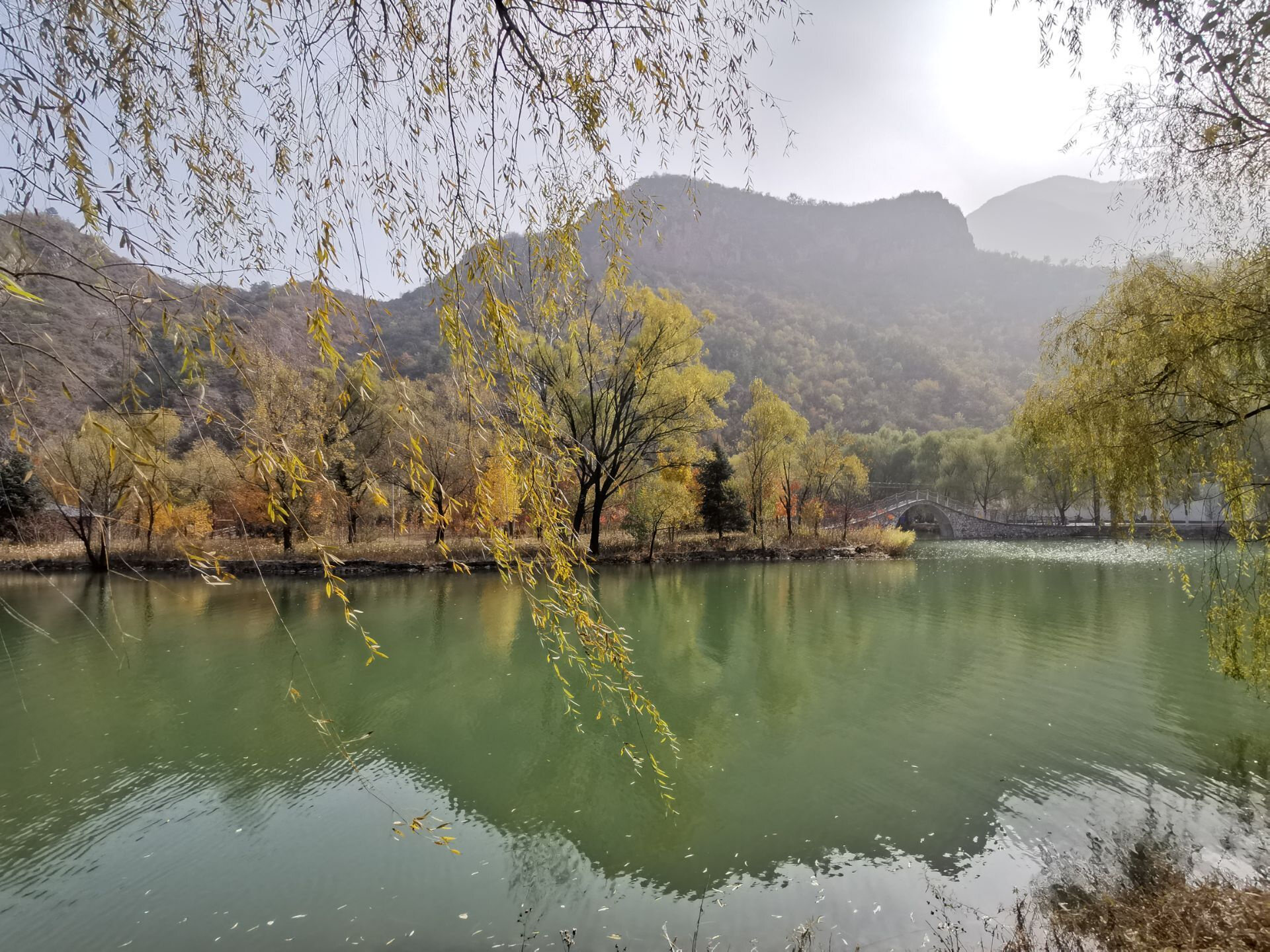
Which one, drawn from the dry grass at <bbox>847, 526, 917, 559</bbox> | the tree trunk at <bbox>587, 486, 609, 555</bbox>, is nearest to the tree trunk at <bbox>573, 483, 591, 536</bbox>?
the tree trunk at <bbox>587, 486, 609, 555</bbox>

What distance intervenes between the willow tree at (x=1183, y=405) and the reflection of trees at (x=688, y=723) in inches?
75.7

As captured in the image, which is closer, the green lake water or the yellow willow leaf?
the yellow willow leaf

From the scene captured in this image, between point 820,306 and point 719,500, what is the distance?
85888 mm

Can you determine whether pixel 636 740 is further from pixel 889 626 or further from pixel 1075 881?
pixel 889 626

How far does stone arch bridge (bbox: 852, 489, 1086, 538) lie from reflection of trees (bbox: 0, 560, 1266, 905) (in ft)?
87.7

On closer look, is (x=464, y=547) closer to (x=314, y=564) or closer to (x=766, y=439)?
(x=314, y=564)

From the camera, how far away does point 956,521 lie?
40.8m

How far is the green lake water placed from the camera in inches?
146

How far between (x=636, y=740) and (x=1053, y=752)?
4036mm

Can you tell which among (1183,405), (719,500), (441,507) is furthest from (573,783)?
(719,500)

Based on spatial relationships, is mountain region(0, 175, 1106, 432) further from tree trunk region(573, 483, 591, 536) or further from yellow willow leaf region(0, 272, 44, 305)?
tree trunk region(573, 483, 591, 536)

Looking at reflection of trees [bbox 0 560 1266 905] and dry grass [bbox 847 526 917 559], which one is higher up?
dry grass [bbox 847 526 917 559]

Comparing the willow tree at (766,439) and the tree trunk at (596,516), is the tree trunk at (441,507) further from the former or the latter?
the willow tree at (766,439)

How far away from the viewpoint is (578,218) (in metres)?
2.77
